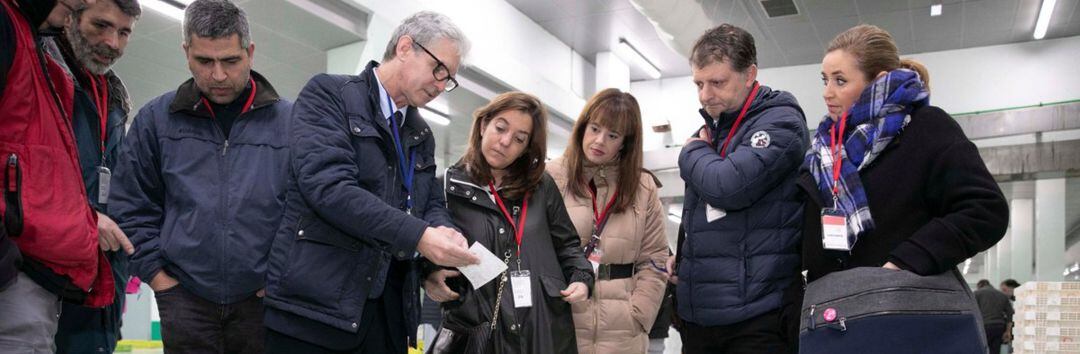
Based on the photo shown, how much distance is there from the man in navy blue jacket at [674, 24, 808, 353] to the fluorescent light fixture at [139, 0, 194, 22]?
5.80 m

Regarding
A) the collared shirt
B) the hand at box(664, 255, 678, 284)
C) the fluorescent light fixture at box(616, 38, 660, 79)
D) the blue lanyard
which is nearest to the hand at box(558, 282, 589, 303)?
the hand at box(664, 255, 678, 284)

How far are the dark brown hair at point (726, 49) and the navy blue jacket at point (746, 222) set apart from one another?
14 cm

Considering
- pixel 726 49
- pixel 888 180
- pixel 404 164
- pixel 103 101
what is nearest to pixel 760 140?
pixel 726 49

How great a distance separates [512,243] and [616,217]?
58cm

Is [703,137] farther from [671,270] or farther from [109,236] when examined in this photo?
[109,236]

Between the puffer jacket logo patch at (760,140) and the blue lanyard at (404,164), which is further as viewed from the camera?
the puffer jacket logo patch at (760,140)

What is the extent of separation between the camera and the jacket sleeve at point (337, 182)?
1696 mm

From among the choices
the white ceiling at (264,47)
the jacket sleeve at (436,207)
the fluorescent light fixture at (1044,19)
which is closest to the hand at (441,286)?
the jacket sleeve at (436,207)

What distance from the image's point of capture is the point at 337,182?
1.72m

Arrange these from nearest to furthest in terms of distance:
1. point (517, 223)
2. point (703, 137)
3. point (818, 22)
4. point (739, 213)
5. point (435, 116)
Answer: point (739, 213) < point (517, 223) < point (703, 137) < point (818, 22) < point (435, 116)

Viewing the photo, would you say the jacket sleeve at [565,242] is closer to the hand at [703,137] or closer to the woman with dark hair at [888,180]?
the hand at [703,137]

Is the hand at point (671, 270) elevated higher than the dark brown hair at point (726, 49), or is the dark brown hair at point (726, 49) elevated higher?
the dark brown hair at point (726, 49)

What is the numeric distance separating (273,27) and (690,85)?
720 centimetres

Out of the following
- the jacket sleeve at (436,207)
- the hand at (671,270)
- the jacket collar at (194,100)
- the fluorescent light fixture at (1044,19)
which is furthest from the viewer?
the fluorescent light fixture at (1044,19)
